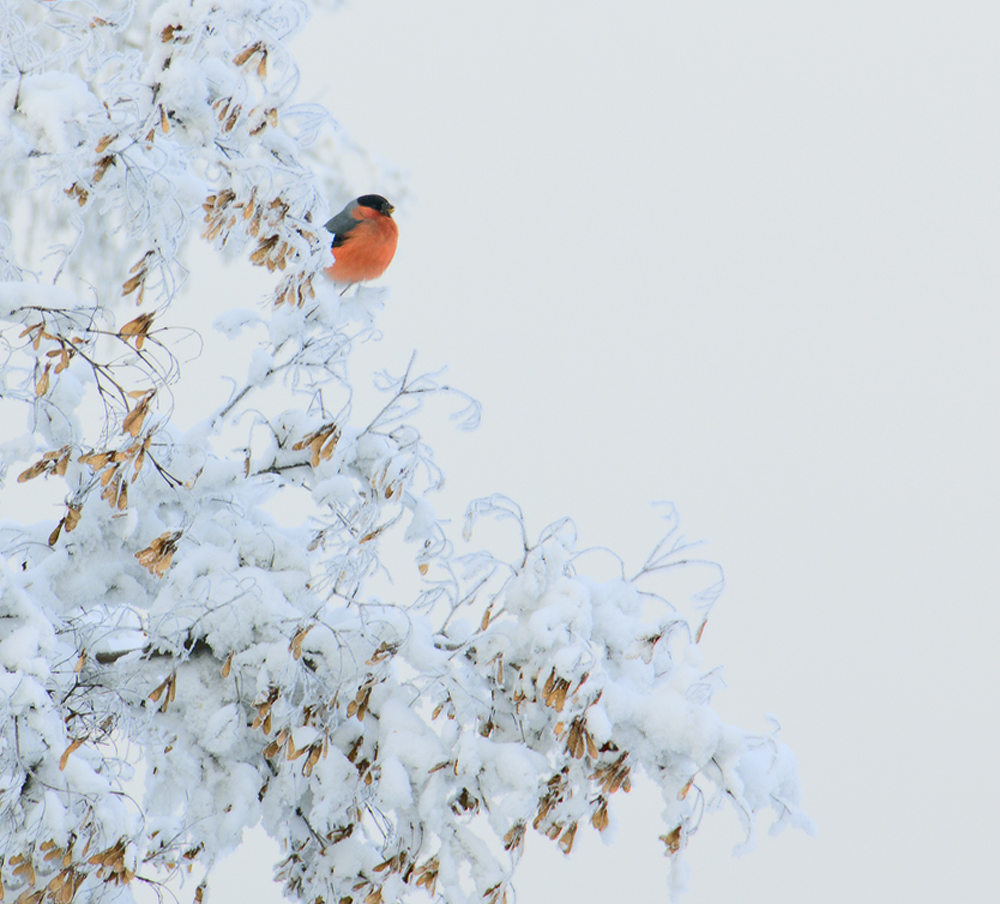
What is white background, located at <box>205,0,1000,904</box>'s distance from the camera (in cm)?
1692

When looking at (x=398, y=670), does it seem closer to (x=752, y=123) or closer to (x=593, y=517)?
(x=593, y=517)

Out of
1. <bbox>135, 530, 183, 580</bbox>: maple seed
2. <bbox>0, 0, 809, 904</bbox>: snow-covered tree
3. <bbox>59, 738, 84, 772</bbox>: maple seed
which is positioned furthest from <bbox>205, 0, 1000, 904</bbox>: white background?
<bbox>59, 738, 84, 772</bbox>: maple seed

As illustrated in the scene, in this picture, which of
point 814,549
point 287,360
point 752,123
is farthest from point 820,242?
point 287,360

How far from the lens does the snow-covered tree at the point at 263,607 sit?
194cm

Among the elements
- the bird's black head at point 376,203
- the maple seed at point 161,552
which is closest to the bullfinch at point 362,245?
the bird's black head at point 376,203

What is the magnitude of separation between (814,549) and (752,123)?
3132 centimetres

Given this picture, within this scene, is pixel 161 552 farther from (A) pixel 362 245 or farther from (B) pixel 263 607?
(A) pixel 362 245

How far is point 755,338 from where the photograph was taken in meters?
39.3

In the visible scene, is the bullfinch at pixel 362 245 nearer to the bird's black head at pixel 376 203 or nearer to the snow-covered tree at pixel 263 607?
the bird's black head at pixel 376 203

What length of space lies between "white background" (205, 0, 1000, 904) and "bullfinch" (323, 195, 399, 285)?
59.4 inches

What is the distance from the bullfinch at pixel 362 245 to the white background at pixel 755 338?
151 cm

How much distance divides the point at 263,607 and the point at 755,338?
38693mm

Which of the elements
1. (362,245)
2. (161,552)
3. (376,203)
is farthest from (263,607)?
(376,203)

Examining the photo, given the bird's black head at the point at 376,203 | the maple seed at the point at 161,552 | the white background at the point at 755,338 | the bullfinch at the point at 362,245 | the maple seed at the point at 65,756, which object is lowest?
the maple seed at the point at 65,756
